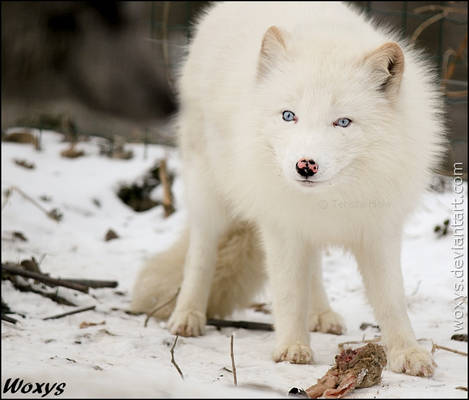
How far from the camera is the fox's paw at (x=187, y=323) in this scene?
2998mm

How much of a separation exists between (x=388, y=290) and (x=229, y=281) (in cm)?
99

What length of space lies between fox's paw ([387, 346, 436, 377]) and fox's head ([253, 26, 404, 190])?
68 centimetres

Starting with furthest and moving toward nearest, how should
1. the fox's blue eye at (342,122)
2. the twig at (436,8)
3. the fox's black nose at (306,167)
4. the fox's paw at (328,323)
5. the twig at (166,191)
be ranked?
the twig at (166,191), the twig at (436,8), the fox's paw at (328,323), the fox's blue eye at (342,122), the fox's black nose at (306,167)

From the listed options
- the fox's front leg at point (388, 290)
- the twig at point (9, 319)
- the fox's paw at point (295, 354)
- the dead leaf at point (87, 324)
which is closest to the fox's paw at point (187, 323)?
the dead leaf at point (87, 324)

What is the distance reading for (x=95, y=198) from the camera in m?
5.02

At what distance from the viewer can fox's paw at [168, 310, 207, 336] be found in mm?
2998

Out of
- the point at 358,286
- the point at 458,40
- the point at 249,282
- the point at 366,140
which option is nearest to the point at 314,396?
the point at 366,140

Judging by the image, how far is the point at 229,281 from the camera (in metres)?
3.28

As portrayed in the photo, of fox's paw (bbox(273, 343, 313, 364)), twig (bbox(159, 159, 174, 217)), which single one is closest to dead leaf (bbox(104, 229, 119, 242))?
twig (bbox(159, 159, 174, 217))

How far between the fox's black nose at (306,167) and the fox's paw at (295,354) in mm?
779

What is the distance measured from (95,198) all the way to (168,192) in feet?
1.83

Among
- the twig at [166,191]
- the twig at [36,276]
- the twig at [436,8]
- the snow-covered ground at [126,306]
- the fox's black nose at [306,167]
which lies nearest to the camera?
the snow-covered ground at [126,306]

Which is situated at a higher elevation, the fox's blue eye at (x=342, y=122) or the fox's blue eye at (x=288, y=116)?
the fox's blue eye at (x=342, y=122)

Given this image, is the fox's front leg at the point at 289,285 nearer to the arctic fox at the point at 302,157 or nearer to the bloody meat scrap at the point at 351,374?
the arctic fox at the point at 302,157
